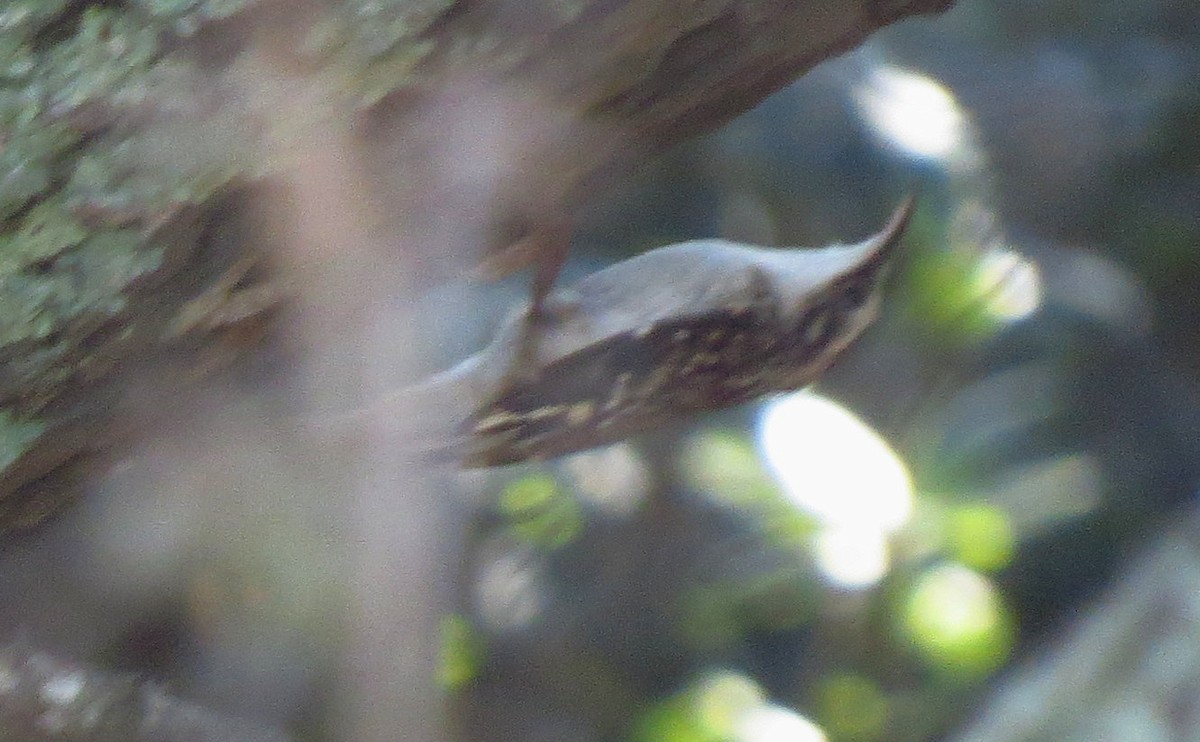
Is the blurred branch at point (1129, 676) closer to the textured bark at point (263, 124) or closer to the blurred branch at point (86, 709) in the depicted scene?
the blurred branch at point (86, 709)

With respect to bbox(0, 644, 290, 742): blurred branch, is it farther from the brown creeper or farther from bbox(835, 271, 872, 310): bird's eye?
bbox(835, 271, 872, 310): bird's eye

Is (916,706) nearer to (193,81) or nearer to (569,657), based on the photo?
(569,657)

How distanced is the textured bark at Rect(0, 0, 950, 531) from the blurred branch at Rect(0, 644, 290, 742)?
12.5 inches

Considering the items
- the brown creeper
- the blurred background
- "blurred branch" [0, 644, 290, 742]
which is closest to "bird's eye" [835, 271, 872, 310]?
the brown creeper

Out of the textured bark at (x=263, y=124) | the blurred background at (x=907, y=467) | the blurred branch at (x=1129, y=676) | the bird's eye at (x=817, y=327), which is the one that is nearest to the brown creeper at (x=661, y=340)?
the bird's eye at (x=817, y=327)

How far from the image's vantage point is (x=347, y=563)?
1.55 metres

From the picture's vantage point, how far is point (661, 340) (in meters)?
Result: 1.14

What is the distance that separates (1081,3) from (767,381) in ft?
4.24

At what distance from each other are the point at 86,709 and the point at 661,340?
605 millimetres

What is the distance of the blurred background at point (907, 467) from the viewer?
1.88m

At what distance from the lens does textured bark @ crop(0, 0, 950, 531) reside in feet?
2.31

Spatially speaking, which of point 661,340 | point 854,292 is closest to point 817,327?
point 854,292

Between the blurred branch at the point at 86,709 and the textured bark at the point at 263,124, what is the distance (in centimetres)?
32

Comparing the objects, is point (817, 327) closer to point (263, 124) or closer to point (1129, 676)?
point (263, 124)
